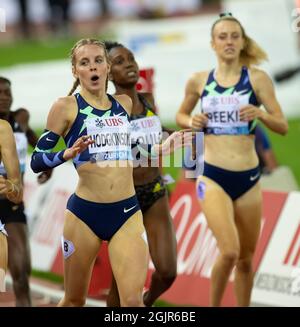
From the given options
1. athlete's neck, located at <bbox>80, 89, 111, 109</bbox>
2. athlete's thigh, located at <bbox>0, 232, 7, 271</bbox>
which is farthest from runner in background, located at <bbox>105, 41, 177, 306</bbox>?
athlete's thigh, located at <bbox>0, 232, 7, 271</bbox>

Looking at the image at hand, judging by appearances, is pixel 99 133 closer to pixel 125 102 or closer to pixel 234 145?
pixel 125 102

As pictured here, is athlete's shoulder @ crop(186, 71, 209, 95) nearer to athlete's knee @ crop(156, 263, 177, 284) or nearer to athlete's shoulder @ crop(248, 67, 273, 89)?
athlete's shoulder @ crop(248, 67, 273, 89)

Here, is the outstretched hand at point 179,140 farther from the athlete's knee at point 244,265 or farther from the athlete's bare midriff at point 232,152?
the athlete's knee at point 244,265

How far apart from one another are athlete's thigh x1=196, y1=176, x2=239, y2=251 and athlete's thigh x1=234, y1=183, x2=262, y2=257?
0.11 metres

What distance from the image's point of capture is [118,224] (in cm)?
842

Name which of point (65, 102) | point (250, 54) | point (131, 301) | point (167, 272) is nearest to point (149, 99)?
point (250, 54)

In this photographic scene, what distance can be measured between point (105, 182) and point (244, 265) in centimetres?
200

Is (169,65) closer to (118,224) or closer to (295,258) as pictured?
(295,258)

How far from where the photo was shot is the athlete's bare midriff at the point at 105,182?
27.5 feet

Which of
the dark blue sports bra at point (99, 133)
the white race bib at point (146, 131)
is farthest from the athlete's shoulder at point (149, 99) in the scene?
the dark blue sports bra at point (99, 133)

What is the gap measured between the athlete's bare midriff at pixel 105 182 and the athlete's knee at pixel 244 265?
5.87 feet

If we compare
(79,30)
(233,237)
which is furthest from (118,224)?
(79,30)

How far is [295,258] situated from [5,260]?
11.2 ft

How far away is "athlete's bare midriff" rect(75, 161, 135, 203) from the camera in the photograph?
8383mm
